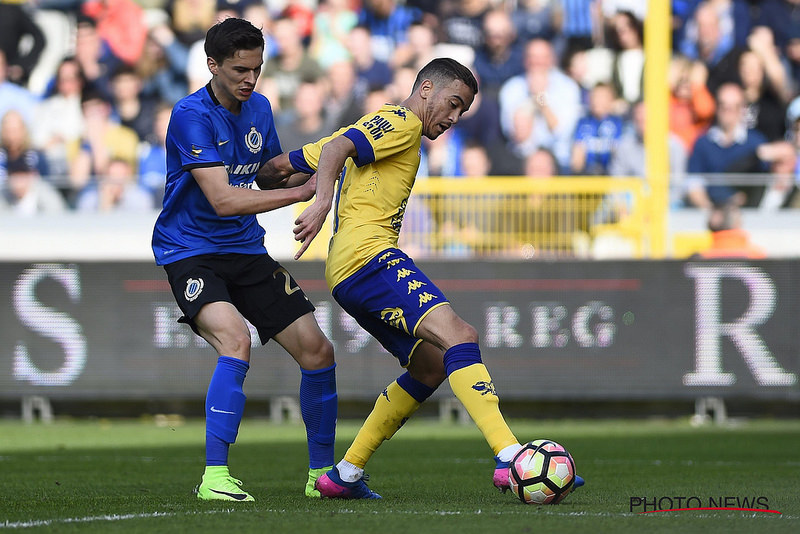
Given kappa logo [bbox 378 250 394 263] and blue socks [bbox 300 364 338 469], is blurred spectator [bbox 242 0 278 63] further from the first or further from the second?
kappa logo [bbox 378 250 394 263]

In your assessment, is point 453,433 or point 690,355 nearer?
point 453,433

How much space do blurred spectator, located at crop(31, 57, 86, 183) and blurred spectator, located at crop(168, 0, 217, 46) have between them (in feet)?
4.89

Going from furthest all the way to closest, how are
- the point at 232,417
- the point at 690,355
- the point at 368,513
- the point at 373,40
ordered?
1. the point at 373,40
2. the point at 690,355
3. the point at 232,417
4. the point at 368,513

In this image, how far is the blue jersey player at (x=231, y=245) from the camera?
215 inches

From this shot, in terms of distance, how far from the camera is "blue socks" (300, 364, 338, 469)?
5816 mm

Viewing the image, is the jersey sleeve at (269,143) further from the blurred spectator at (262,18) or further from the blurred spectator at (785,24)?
the blurred spectator at (785,24)

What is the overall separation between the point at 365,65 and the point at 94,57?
373 centimetres

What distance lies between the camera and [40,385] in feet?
40.0

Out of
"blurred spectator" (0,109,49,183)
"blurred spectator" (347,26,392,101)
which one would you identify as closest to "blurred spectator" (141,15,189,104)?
"blurred spectator" (0,109,49,183)

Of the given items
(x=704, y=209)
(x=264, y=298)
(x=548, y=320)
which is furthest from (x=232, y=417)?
(x=704, y=209)

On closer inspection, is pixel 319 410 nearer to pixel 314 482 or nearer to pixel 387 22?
pixel 314 482

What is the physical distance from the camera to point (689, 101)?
15430mm

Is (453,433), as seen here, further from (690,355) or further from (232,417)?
(232,417)

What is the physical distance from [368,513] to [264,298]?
4.40 ft
